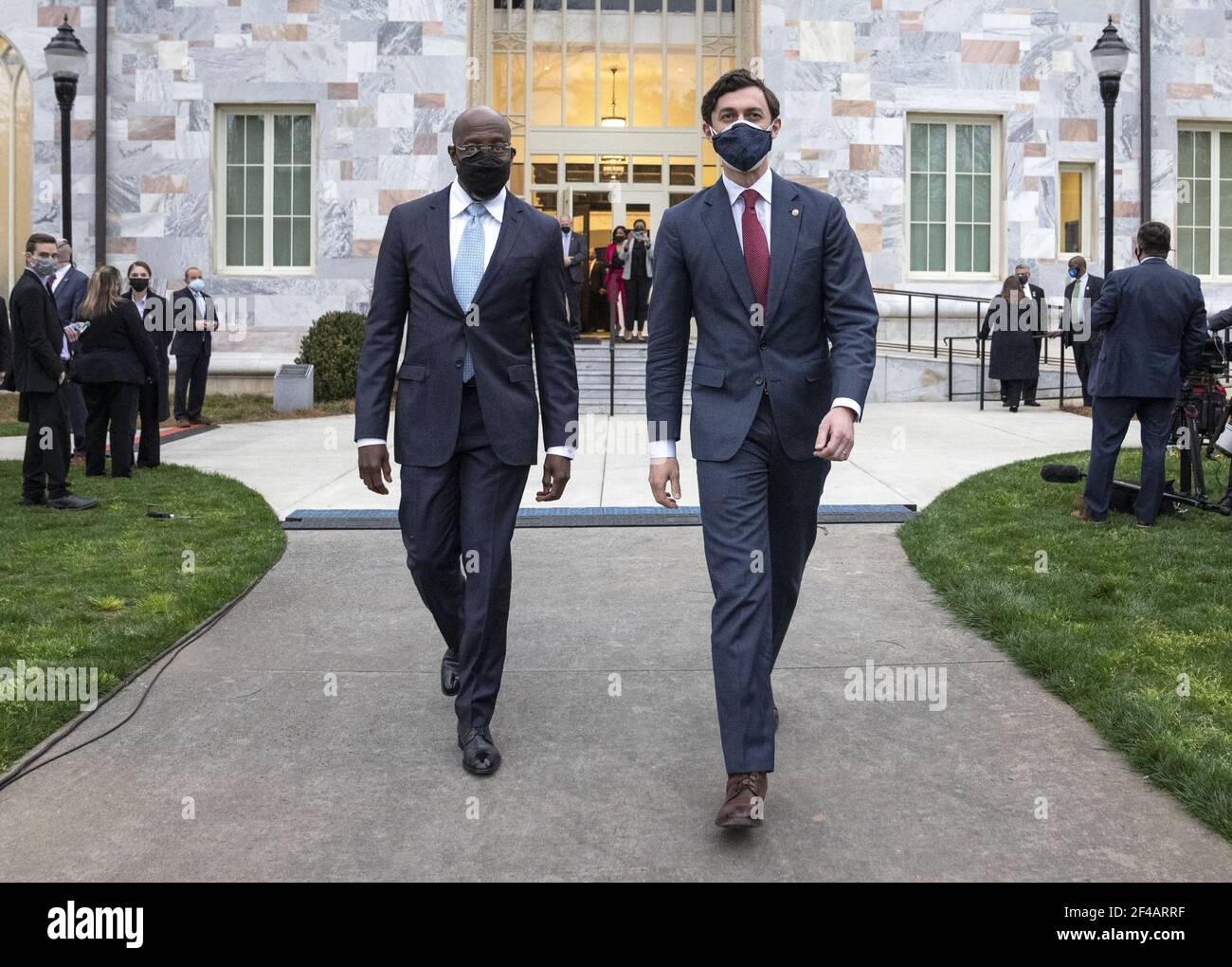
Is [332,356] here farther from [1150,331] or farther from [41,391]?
[1150,331]

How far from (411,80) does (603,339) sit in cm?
505

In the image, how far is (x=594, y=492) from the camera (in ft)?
34.2

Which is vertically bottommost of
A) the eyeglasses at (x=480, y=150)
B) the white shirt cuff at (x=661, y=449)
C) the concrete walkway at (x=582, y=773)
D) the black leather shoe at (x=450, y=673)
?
the concrete walkway at (x=582, y=773)

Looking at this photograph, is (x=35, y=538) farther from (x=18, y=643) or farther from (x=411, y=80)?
(x=411, y=80)

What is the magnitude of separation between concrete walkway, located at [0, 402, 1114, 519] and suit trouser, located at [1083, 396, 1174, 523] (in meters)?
1.43

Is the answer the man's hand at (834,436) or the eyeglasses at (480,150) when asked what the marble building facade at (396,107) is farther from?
the man's hand at (834,436)

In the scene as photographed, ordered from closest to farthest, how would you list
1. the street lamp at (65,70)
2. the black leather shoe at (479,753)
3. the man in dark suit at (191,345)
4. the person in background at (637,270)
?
the black leather shoe at (479,753)
the man in dark suit at (191,345)
the street lamp at (65,70)
the person in background at (637,270)

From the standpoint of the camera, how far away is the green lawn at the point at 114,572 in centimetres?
566

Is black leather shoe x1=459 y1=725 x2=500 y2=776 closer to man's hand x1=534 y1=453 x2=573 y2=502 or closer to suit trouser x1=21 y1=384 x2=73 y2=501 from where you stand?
man's hand x1=534 y1=453 x2=573 y2=502

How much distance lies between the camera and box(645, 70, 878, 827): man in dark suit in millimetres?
4090

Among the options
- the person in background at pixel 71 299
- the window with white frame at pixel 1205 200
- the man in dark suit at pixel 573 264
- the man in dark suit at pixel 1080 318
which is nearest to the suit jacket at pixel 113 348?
the person in background at pixel 71 299

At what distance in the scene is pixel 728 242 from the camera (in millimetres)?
4191

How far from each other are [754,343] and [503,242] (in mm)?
1024

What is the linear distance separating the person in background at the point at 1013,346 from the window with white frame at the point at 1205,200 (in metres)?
6.38
